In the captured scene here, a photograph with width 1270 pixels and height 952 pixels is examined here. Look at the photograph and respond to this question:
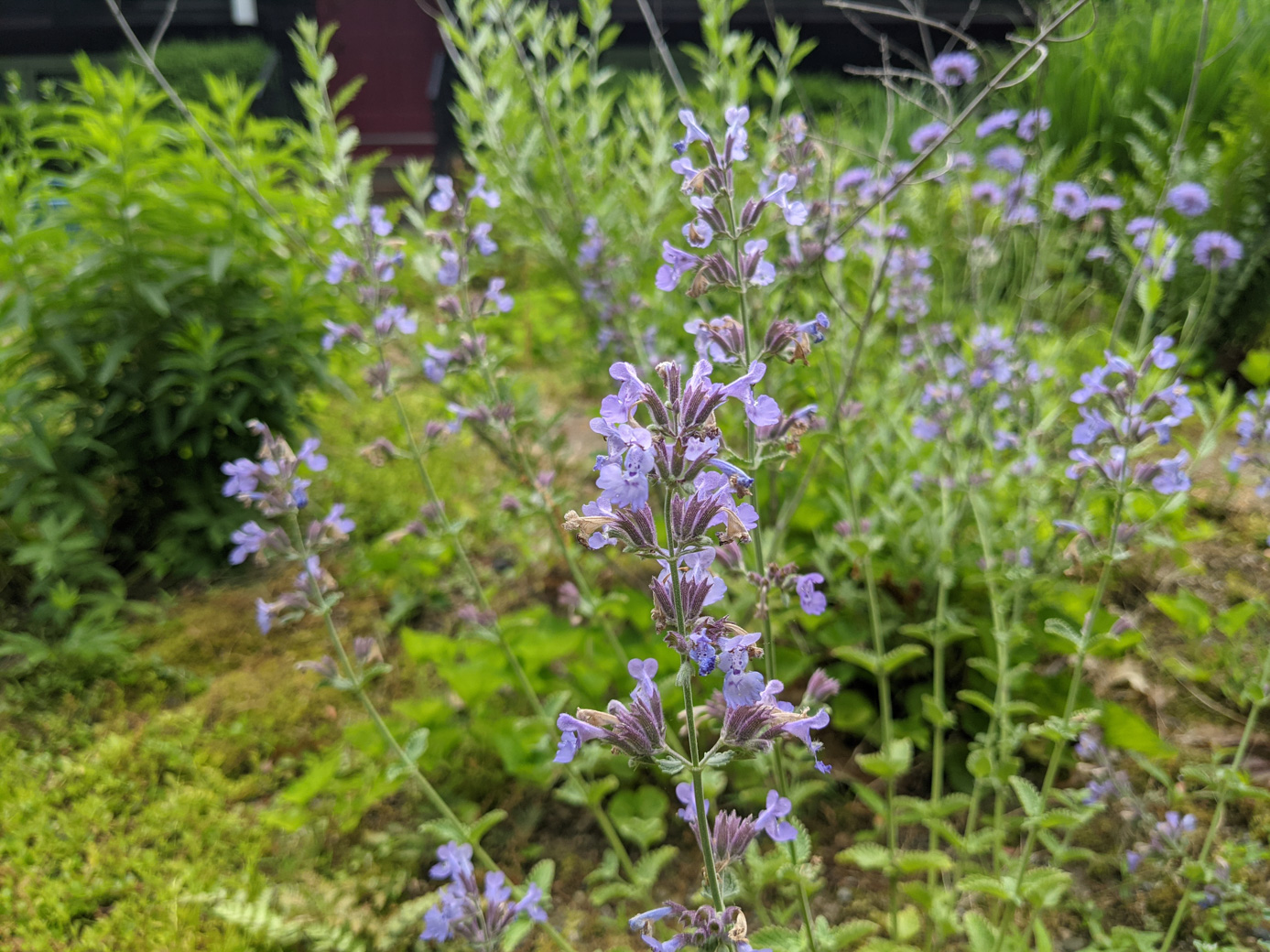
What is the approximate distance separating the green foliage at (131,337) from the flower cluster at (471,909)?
226 centimetres

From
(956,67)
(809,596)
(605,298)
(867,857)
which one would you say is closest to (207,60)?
(605,298)

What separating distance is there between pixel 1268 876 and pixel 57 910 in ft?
10.4

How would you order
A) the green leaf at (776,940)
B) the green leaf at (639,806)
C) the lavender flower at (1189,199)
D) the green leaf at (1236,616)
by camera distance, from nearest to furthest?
1. the green leaf at (776,940)
2. the green leaf at (1236,616)
3. the green leaf at (639,806)
4. the lavender flower at (1189,199)

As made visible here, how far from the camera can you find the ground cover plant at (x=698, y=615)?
1.30 metres

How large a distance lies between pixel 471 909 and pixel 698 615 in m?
0.86

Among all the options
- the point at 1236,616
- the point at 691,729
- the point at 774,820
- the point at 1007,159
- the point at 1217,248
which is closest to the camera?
the point at 691,729

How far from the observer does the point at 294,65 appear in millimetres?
7641

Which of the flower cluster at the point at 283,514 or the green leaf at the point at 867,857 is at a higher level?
the flower cluster at the point at 283,514

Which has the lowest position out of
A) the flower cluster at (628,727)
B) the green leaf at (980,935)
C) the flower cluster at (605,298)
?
the green leaf at (980,935)

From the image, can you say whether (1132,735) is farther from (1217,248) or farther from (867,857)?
(1217,248)

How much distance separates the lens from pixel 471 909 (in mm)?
1379

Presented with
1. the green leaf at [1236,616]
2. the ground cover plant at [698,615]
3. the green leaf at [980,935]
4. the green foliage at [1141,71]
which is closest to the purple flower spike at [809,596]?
the ground cover plant at [698,615]

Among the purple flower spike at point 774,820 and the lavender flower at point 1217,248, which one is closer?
the purple flower spike at point 774,820

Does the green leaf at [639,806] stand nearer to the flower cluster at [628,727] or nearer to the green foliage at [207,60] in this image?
the flower cluster at [628,727]
